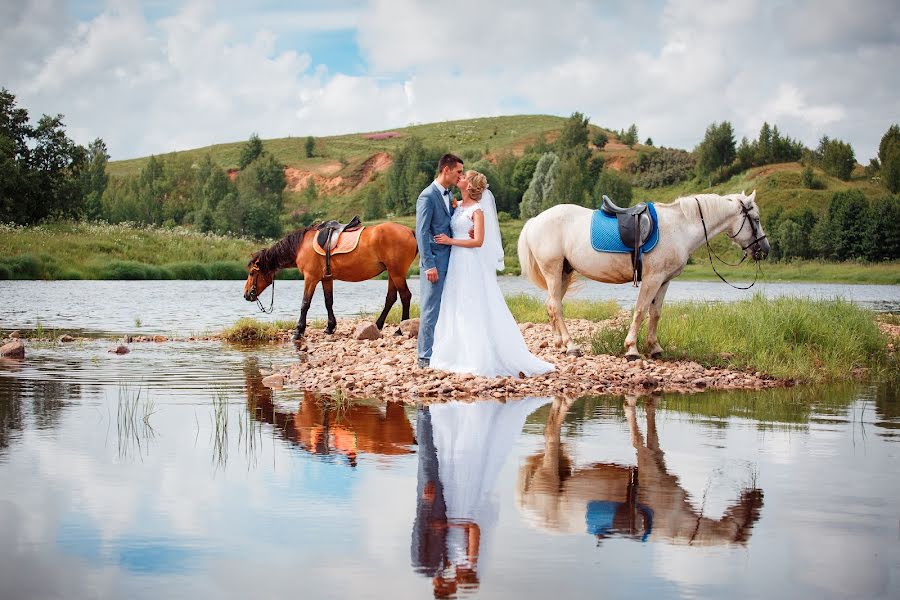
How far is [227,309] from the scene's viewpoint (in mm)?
27344

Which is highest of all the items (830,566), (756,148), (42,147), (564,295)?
(756,148)

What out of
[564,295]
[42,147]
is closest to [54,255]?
[42,147]

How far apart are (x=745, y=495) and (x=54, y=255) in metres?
44.2

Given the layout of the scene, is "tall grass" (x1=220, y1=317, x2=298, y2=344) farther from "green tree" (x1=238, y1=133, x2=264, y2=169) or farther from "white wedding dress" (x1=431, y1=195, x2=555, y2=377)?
"green tree" (x1=238, y1=133, x2=264, y2=169)

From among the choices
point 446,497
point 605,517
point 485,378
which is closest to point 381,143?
point 485,378

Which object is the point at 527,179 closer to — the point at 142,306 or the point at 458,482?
the point at 142,306

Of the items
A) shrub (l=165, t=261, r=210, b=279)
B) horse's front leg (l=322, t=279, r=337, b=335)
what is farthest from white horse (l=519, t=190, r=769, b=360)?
shrub (l=165, t=261, r=210, b=279)

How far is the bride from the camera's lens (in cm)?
1106

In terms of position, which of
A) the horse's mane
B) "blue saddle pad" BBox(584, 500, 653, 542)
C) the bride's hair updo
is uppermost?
the bride's hair updo

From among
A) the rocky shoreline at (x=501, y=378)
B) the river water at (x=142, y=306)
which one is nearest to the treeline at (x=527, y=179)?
the river water at (x=142, y=306)

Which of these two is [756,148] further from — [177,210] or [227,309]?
Answer: [227,309]

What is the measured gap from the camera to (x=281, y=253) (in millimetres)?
17797

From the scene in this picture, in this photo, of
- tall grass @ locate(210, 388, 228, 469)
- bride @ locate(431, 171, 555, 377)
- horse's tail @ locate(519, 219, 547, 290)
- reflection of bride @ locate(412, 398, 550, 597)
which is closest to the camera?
reflection of bride @ locate(412, 398, 550, 597)

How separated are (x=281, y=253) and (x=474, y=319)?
764 centimetres
